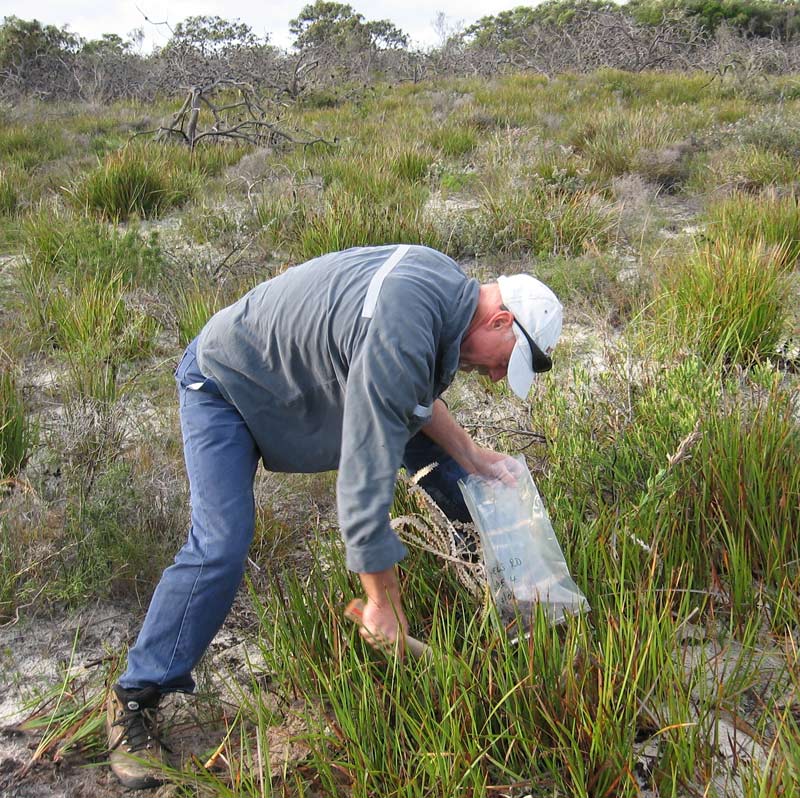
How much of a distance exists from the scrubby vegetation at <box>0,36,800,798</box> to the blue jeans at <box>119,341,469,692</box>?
7.1 inches

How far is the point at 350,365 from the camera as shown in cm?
178

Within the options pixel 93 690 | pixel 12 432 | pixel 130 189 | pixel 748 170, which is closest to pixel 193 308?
pixel 12 432

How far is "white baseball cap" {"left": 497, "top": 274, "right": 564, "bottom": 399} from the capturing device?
1.90 m

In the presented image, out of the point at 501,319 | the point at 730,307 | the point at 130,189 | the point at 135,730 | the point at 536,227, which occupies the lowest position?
the point at 135,730

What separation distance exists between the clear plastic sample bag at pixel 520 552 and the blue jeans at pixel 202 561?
66 cm

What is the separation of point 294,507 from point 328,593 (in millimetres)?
941

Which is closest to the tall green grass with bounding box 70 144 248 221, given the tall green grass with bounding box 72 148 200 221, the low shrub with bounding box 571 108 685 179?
the tall green grass with bounding box 72 148 200 221

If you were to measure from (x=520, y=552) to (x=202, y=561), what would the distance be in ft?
2.81

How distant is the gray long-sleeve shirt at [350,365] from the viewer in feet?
5.63

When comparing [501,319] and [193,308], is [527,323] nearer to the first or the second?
[501,319]

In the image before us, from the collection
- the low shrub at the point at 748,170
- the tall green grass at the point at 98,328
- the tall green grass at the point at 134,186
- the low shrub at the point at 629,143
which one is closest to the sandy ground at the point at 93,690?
the tall green grass at the point at 98,328

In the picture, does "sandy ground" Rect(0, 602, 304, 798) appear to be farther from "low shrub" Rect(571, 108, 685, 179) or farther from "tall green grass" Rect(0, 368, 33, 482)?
"low shrub" Rect(571, 108, 685, 179)

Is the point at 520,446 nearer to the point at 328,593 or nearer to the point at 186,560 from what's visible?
the point at 328,593

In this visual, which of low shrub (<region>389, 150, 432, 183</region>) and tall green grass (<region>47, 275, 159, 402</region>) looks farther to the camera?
low shrub (<region>389, 150, 432, 183</region>)
